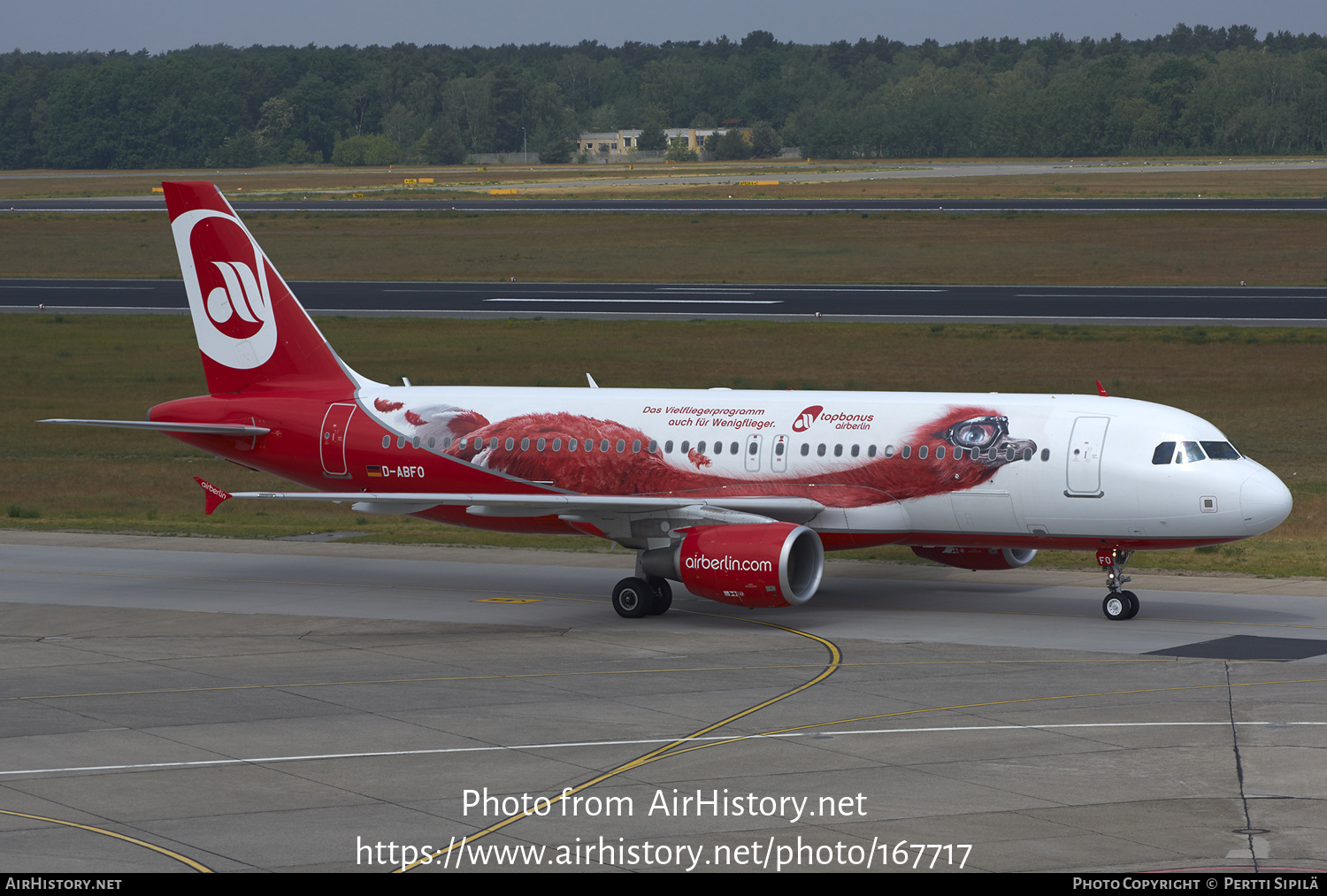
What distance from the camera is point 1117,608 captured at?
3070cm

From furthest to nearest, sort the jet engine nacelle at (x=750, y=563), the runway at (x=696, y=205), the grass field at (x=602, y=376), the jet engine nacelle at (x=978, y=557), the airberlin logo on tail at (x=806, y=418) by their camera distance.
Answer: the runway at (x=696, y=205)
the grass field at (x=602, y=376)
the jet engine nacelle at (x=978, y=557)
the airberlin logo on tail at (x=806, y=418)
the jet engine nacelle at (x=750, y=563)

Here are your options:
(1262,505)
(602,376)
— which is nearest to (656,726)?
(1262,505)

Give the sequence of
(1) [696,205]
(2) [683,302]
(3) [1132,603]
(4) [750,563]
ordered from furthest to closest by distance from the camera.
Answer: (1) [696,205] < (2) [683,302] < (3) [1132,603] < (4) [750,563]

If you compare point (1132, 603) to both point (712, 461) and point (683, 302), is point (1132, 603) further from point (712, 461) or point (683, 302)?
point (683, 302)

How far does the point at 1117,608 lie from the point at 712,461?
864 centimetres

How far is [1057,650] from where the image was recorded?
27938 mm

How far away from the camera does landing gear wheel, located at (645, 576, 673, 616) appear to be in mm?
32031

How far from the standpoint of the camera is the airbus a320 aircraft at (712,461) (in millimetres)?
30078

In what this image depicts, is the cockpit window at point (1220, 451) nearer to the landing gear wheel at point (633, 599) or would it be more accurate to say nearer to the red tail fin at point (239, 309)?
the landing gear wheel at point (633, 599)

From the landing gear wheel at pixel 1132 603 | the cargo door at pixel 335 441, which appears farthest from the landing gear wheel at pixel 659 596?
the landing gear wheel at pixel 1132 603

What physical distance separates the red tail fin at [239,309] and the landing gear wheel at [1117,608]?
1835 cm

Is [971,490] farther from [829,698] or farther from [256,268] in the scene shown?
[256,268]

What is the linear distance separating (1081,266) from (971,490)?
74.1 m

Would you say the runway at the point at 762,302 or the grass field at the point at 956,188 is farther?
the grass field at the point at 956,188
